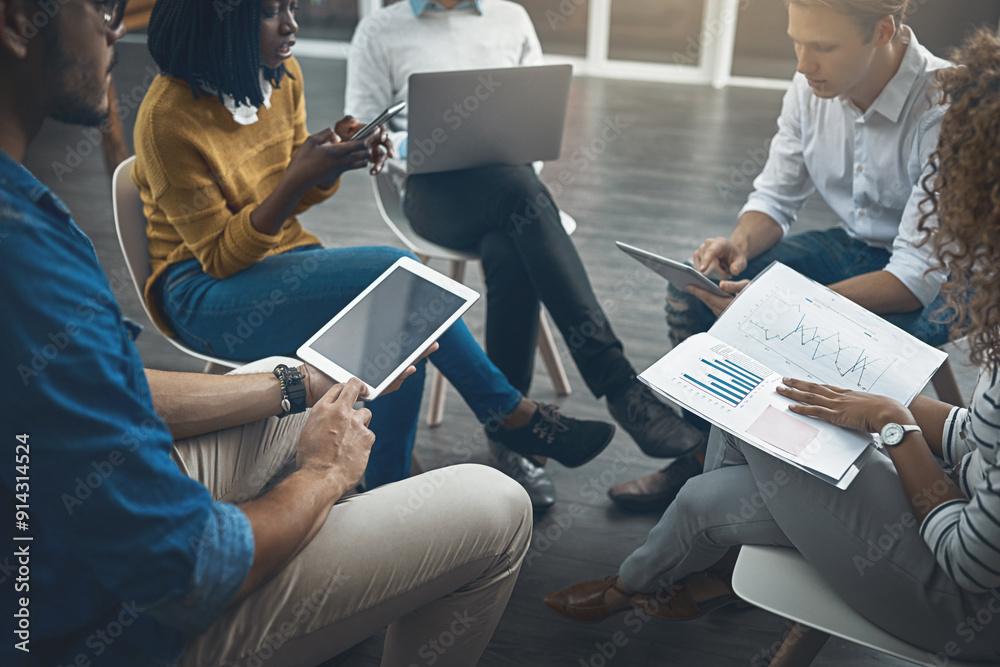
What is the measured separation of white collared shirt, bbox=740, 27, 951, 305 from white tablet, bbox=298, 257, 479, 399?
834 mm

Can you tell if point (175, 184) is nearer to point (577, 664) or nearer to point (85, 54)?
point (85, 54)

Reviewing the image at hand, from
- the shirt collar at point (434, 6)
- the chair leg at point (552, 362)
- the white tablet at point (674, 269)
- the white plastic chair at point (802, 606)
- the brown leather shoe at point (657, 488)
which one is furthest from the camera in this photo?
the shirt collar at point (434, 6)

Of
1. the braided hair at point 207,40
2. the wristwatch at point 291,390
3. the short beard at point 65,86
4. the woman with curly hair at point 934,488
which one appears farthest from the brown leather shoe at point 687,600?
the braided hair at point 207,40

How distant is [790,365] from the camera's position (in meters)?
1.22

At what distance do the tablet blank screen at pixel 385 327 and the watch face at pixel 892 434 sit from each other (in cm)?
65

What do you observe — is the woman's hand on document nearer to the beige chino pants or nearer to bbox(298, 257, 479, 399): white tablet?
the beige chino pants

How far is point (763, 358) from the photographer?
1229 millimetres

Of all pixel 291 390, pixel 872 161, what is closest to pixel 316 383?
pixel 291 390

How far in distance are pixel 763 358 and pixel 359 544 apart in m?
0.68

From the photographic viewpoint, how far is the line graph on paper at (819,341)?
47.6 inches

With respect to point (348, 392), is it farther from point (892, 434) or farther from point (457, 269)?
point (457, 269)

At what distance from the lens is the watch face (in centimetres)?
98

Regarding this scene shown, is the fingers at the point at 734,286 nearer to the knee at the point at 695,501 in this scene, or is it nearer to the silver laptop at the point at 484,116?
the knee at the point at 695,501

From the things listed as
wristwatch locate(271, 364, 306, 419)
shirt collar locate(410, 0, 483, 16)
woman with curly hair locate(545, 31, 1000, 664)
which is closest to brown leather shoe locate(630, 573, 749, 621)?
woman with curly hair locate(545, 31, 1000, 664)
